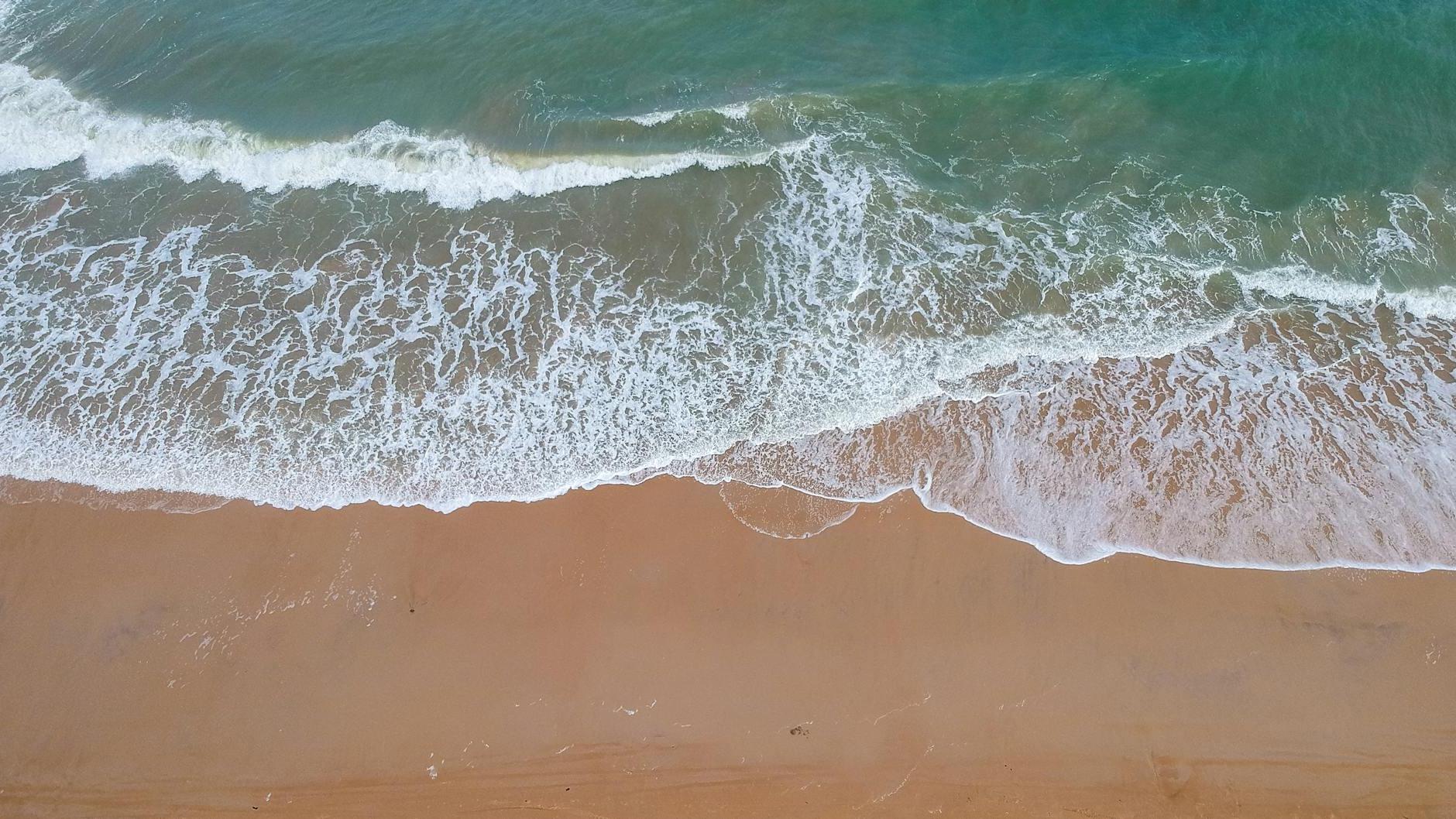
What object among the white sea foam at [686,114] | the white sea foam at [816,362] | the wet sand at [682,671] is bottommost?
the wet sand at [682,671]

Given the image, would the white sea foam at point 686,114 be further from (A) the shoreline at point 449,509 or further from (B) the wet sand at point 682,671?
(B) the wet sand at point 682,671

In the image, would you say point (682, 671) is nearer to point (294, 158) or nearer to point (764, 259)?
point (764, 259)

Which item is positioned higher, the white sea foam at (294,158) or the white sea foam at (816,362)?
the white sea foam at (294,158)

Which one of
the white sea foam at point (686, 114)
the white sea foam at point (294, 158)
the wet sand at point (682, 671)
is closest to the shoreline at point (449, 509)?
the wet sand at point (682, 671)

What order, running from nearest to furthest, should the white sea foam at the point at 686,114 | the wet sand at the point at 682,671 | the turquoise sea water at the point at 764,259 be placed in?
the wet sand at the point at 682,671 → the turquoise sea water at the point at 764,259 → the white sea foam at the point at 686,114

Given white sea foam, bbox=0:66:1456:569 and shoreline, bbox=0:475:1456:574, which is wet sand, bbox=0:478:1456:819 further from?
white sea foam, bbox=0:66:1456:569

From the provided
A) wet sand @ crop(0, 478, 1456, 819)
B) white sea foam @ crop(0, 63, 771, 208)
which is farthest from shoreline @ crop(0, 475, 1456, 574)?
white sea foam @ crop(0, 63, 771, 208)

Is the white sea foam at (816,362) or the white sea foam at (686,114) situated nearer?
the white sea foam at (816,362)
